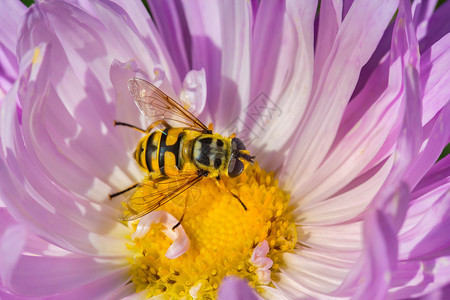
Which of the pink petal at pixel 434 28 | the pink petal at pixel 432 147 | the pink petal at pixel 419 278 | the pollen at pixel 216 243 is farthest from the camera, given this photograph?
the pink petal at pixel 434 28

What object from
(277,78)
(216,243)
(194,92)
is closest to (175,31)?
Result: (194,92)

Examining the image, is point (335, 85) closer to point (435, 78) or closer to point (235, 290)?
point (435, 78)

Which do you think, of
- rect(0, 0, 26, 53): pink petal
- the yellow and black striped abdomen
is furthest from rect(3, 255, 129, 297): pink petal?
rect(0, 0, 26, 53): pink petal

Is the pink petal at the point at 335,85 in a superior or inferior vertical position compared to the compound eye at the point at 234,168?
superior

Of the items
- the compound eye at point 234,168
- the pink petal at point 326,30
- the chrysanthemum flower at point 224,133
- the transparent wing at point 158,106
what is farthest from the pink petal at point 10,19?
the pink petal at point 326,30

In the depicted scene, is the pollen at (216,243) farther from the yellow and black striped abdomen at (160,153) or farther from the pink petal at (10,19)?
the pink petal at (10,19)

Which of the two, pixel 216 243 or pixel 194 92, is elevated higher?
pixel 194 92

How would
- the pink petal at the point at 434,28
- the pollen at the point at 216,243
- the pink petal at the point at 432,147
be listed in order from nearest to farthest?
1. the pink petal at the point at 432,147
2. the pollen at the point at 216,243
3. the pink petal at the point at 434,28
